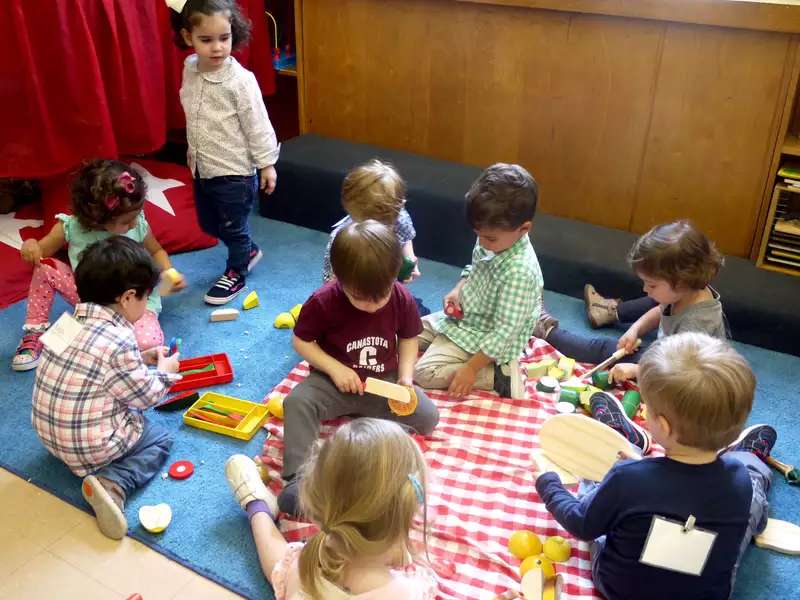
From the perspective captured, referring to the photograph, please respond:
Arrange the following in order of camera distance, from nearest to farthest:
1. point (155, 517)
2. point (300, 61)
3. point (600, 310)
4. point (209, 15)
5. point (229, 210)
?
1. point (155, 517)
2. point (209, 15)
3. point (600, 310)
4. point (229, 210)
5. point (300, 61)

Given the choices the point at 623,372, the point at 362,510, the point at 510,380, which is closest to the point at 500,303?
the point at 510,380

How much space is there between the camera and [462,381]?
1.90 metres

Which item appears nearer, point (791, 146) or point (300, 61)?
point (791, 146)

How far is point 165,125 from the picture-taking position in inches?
114

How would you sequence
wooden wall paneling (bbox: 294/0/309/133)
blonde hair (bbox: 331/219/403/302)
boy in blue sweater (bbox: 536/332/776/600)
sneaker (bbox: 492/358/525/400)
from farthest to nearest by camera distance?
wooden wall paneling (bbox: 294/0/309/133) → sneaker (bbox: 492/358/525/400) → blonde hair (bbox: 331/219/403/302) → boy in blue sweater (bbox: 536/332/776/600)

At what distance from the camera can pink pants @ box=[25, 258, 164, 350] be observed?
6.89 ft

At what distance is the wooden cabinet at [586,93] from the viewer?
2266mm

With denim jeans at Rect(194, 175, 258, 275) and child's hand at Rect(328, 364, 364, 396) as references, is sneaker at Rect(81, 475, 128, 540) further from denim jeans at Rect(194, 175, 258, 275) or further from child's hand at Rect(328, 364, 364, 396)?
denim jeans at Rect(194, 175, 258, 275)

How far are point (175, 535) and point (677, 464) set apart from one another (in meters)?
0.98

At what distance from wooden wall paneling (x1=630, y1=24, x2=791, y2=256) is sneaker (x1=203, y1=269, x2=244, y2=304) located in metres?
1.40

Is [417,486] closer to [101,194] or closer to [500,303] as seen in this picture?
[500,303]

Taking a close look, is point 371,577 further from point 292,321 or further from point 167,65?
point 167,65

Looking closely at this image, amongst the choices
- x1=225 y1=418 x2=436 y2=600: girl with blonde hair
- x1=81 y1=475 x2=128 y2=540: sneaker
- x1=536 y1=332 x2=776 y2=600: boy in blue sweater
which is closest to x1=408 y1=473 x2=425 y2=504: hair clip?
x1=225 y1=418 x2=436 y2=600: girl with blonde hair

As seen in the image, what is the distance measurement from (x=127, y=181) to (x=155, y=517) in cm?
94
